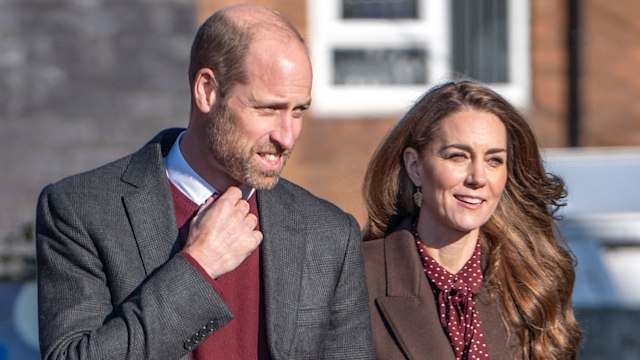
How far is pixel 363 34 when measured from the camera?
8375 millimetres

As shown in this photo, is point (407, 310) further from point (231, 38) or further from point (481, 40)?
point (481, 40)

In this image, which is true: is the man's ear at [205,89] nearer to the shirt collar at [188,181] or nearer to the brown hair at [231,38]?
the brown hair at [231,38]

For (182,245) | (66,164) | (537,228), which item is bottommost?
(66,164)

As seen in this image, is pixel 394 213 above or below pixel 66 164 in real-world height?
above

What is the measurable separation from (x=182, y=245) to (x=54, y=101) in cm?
517

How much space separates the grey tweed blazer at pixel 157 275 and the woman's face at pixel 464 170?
0.42 m

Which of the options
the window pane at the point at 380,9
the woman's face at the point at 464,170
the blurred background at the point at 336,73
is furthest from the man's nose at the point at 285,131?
the window pane at the point at 380,9

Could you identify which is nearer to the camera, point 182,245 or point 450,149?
point 182,245

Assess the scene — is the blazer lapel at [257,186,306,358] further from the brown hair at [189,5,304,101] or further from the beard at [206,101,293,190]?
the brown hair at [189,5,304,101]

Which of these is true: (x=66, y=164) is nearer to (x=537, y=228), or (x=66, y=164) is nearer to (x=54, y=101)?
(x=54, y=101)

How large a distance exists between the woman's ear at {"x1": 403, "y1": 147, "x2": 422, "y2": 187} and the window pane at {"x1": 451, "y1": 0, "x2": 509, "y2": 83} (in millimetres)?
4952

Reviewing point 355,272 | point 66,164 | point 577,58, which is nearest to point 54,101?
point 66,164

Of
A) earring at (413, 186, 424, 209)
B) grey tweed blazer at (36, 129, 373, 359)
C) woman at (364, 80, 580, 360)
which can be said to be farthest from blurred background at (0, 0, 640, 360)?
grey tweed blazer at (36, 129, 373, 359)

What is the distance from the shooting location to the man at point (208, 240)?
8.71ft
